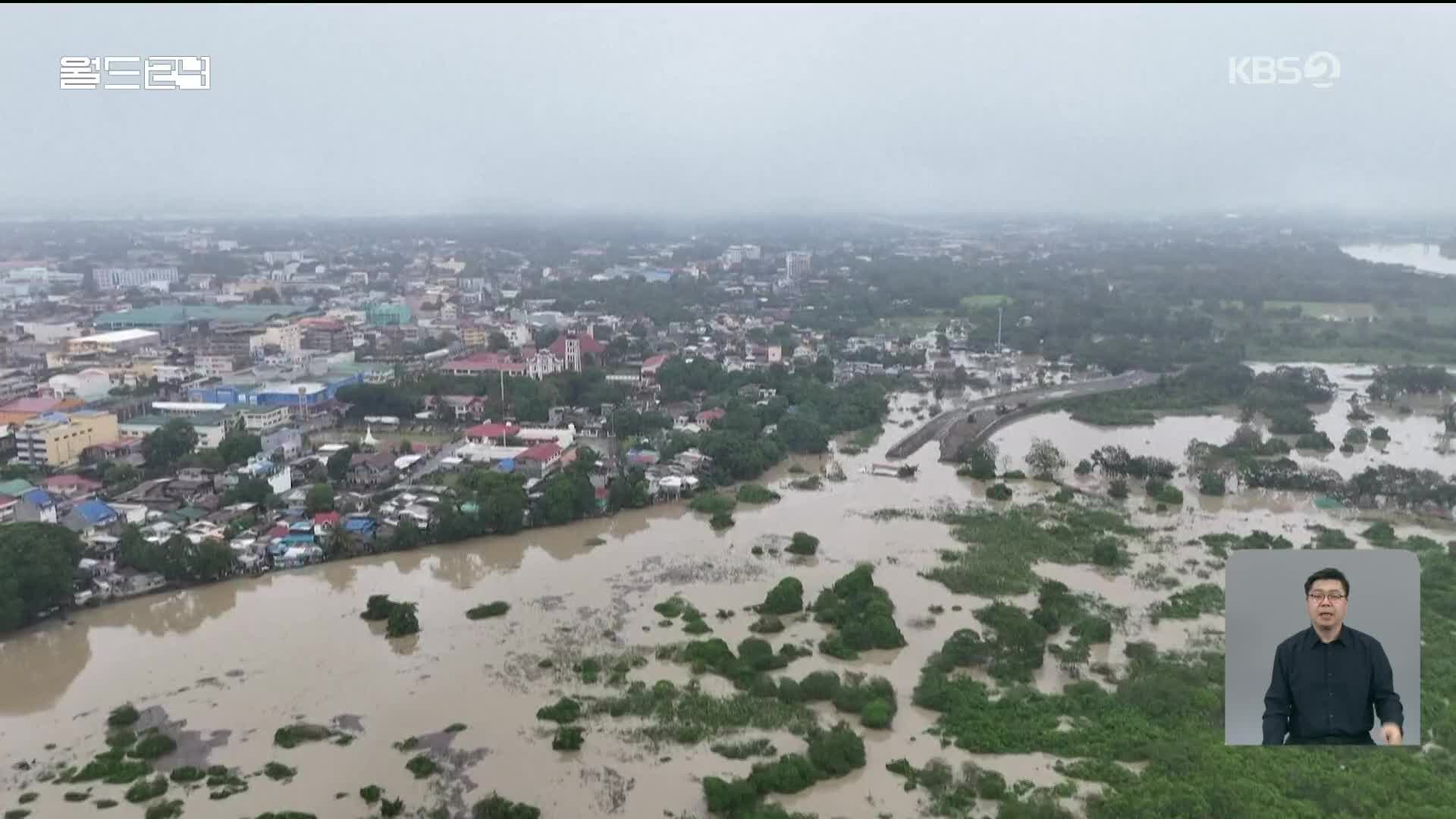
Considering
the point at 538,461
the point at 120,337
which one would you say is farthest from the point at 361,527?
the point at 120,337

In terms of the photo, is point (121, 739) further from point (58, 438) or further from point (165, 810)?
point (58, 438)

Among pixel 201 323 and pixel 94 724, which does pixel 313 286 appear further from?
pixel 94 724

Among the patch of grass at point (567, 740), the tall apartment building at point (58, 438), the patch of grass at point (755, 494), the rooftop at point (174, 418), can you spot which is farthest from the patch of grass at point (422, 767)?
the rooftop at point (174, 418)

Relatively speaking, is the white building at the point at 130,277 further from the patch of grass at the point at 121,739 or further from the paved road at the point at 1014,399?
the patch of grass at the point at 121,739

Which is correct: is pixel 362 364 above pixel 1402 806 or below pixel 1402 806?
above

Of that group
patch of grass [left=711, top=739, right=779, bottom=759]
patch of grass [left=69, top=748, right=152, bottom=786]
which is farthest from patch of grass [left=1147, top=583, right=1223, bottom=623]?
patch of grass [left=69, top=748, right=152, bottom=786]

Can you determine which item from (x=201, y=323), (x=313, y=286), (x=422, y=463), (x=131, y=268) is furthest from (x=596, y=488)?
(x=131, y=268)
